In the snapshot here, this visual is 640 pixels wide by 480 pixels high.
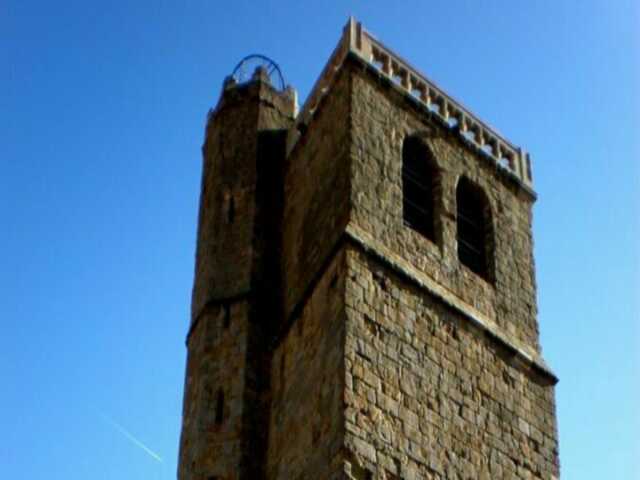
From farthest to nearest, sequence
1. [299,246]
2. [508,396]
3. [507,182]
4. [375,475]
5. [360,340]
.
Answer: [507,182] → [299,246] → [508,396] → [360,340] → [375,475]

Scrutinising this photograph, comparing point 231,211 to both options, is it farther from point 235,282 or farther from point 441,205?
point 441,205

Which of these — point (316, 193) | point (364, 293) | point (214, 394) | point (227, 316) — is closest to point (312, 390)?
point (364, 293)

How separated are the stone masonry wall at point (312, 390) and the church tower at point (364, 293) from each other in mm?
26

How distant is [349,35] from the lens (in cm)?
2022

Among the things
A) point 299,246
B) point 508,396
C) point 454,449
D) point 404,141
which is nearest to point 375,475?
point 454,449

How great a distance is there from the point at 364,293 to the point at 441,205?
266cm

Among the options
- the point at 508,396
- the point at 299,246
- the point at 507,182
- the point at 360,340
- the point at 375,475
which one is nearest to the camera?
the point at 375,475

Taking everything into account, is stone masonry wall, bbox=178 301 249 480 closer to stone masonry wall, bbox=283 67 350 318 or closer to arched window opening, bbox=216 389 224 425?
arched window opening, bbox=216 389 224 425

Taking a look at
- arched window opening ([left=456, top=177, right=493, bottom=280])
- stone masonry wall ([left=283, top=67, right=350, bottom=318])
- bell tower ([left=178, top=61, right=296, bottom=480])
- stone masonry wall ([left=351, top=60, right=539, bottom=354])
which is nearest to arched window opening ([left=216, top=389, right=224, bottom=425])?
bell tower ([left=178, top=61, right=296, bottom=480])

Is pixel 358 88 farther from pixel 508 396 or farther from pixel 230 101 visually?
pixel 508 396

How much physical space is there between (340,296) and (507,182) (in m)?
4.69

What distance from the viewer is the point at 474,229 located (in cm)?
2005

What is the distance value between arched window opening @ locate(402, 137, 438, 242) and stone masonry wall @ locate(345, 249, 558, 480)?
4.95 ft

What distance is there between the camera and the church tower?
16641 mm
